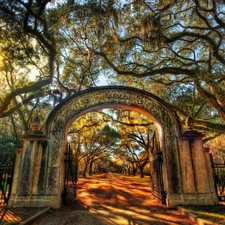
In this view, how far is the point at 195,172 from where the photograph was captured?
22.3 feet

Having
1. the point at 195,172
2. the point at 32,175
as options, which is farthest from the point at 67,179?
the point at 195,172

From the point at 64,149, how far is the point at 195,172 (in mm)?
4986

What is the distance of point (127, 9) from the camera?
836cm

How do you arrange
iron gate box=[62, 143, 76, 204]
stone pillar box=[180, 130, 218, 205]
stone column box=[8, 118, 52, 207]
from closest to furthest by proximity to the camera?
stone column box=[8, 118, 52, 207]
stone pillar box=[180, 130, 218, 205]
iron gate box=[62, 143, 76, 204]

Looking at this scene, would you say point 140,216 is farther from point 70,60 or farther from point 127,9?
point 70,60

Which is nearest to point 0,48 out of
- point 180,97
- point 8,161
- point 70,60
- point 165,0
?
point 70,60

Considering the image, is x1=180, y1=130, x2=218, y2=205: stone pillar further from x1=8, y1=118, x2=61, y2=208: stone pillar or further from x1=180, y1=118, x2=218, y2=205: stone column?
x1=8, y1=118, x2=61, y2=208: stone pillar

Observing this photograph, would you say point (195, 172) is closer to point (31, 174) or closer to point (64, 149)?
point (64, 149)

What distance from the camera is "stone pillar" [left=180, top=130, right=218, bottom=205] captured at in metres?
6.52

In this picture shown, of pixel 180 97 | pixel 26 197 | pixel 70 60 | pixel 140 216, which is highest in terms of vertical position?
pixel 70 60

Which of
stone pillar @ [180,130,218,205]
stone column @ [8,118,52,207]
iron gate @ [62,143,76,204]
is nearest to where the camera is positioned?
stone column @ [8,118,52,207]

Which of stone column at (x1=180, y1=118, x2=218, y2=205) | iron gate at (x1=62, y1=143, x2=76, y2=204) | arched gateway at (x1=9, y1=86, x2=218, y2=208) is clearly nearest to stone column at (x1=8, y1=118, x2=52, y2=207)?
arched gateway at (x1=9, y1=86, x2=218, y2=208)

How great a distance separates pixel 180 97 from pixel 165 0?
256 inches

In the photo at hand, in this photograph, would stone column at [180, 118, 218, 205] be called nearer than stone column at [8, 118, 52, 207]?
No
